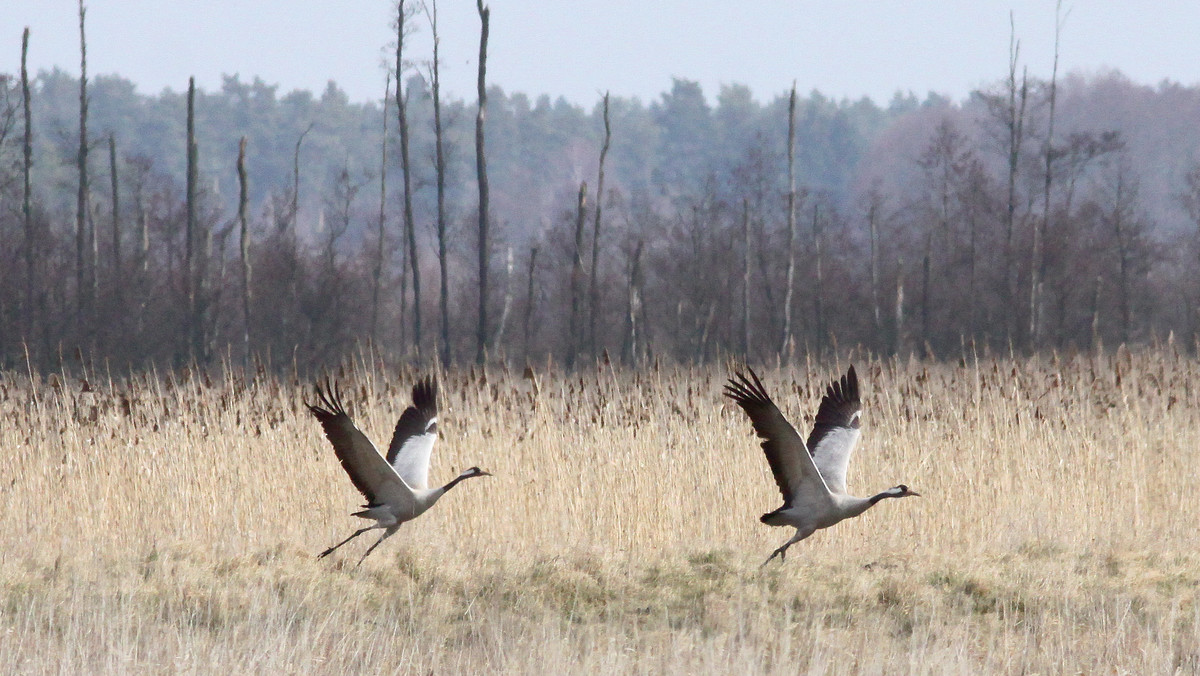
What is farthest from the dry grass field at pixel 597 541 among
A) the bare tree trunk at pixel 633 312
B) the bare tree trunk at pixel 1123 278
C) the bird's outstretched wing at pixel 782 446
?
the bare tree trunk at pixel 1123 278

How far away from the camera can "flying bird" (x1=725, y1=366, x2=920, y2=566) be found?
5887 mm

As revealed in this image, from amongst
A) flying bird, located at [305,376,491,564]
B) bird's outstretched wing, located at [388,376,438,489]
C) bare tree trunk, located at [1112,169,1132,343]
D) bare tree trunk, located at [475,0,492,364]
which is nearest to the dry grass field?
flying bird, located at [305,376,491,564]

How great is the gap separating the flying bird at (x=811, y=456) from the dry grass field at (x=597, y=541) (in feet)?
1.88

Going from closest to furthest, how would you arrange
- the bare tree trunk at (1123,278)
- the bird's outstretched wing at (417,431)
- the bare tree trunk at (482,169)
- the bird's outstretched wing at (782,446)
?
the bird's outstretched wing at (782,446)
the bird's outstretched wing at (417,431)
the bare tree trunk at (482,169)
the bare tree trunk at (1123,278)

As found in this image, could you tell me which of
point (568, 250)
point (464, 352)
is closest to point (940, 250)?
point (568, 250)

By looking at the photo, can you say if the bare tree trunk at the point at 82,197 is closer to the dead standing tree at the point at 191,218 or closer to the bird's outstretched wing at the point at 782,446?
the dead standing tree at the point at 191,218

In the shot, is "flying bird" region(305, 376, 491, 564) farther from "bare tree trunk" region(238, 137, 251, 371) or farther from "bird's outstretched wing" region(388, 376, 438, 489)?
"bare tree trunk" region(238, 137, 251, 371)

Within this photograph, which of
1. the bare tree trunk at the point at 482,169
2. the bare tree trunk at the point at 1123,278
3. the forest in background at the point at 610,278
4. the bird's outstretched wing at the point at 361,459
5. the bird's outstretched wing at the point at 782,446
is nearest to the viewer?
the bird's outstretched wing at the point at 782,446

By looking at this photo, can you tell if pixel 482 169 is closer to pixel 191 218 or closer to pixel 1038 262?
pixel 191 218

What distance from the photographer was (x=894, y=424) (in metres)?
10.9

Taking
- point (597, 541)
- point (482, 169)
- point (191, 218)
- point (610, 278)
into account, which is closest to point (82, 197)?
point (191, 218)

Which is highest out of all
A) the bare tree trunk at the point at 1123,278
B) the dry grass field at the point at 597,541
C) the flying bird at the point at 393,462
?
the bare tree trunk at the point at 1123,278

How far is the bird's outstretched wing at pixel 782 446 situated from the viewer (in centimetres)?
583

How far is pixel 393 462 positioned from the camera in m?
7.14
